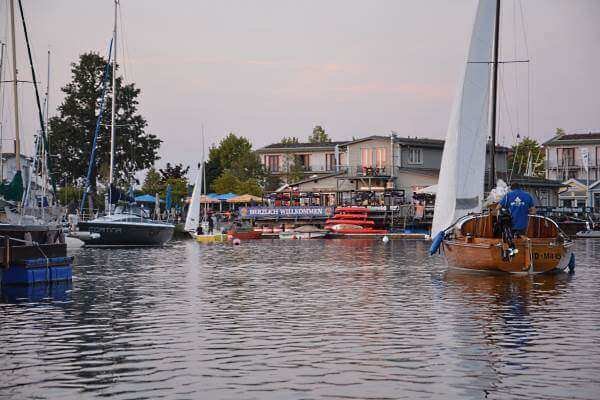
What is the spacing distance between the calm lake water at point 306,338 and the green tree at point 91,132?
7289 centimetres

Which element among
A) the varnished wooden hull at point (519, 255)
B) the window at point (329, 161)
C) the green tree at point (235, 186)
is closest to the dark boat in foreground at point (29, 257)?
the varnished wooden hull at point (519, 255)

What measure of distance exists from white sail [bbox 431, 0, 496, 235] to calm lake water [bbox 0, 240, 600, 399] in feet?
18.1

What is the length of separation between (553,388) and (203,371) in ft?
17.5

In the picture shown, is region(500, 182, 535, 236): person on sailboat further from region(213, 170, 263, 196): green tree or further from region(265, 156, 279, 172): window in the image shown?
region(265, 156, 279, 172): window

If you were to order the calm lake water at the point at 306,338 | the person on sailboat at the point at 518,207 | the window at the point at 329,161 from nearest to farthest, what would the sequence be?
the calm lake water at the point at 306,338
the person on sailboat at the point at 518,207
the window at the point at 329,161

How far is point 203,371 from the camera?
54.7 feet

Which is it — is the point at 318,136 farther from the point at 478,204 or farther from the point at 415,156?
the point at 478,204

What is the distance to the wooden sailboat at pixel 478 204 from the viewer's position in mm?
36250

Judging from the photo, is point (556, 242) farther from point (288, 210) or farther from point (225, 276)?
point (288, 210)

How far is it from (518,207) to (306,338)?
16.5m

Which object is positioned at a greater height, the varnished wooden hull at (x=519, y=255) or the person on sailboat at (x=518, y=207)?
the person on sailboat at (x=518, y=207)

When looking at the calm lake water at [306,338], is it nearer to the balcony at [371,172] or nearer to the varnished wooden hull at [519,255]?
the varnished wooden hull at [519,255]

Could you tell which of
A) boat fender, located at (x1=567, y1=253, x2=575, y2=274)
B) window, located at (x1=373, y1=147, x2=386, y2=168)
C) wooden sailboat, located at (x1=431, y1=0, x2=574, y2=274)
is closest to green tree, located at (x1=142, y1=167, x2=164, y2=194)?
window, located at (x1=373, y1=147, x2=386, y2=168)

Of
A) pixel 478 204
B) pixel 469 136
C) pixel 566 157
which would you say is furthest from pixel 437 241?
pixel 566 157
